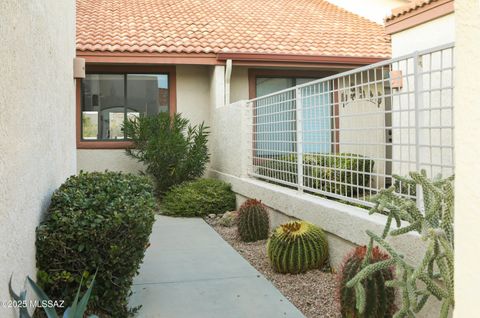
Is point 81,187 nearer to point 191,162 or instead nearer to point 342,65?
point 191,162

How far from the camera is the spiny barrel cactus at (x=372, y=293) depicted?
3.81 metres

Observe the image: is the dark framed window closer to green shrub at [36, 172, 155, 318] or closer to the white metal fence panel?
the white metal fence panel

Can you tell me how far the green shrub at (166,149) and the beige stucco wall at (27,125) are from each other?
5.04m

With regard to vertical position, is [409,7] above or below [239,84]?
above

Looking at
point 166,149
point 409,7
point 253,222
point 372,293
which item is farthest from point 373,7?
point 372,293

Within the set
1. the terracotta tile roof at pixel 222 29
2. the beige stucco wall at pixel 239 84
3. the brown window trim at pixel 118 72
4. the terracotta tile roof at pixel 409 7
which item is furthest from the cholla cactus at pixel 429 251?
the beige stucco wall at pixel 239 84

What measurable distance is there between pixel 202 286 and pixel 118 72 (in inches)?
318

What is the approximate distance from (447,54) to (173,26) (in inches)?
294

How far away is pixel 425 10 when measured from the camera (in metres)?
9.14

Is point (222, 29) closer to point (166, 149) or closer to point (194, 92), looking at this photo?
point (194, 92)

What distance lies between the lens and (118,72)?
477 inches

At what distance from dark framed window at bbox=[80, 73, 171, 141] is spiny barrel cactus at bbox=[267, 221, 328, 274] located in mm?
7267
